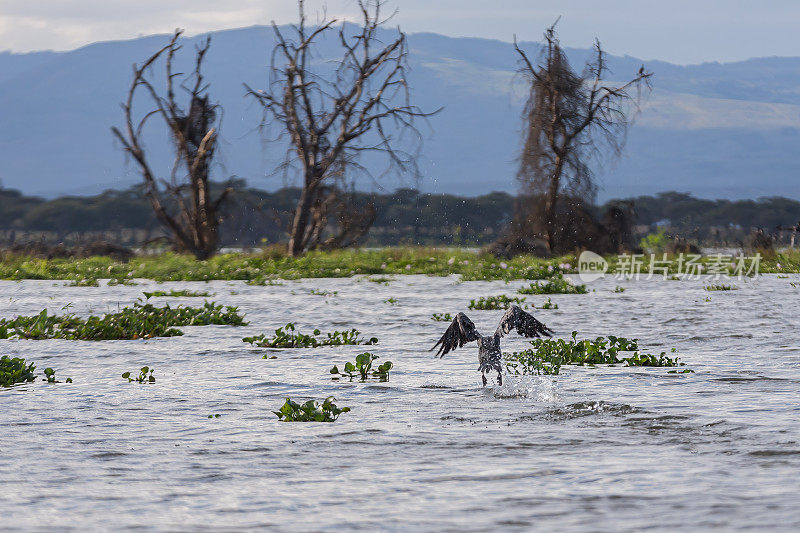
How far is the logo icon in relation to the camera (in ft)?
86.0

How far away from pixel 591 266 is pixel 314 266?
7.41 metres

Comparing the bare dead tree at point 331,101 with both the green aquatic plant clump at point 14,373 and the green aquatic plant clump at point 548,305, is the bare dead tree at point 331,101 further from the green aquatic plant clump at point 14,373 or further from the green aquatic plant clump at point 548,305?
the green aquatic plant clump at point 14,373

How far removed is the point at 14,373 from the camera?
898 centimetres

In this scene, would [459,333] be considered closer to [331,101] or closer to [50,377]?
[50,377]

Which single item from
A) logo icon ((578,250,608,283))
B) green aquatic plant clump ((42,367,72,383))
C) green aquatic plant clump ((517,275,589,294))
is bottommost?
green aquatic plant clump ((42,367,72,383))

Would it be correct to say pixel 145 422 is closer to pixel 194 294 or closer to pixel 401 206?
pixel 194 294

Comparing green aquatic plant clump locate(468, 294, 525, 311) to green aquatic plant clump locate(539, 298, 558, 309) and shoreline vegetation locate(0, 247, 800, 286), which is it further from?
shoreline vegetation locate(0, 247, 800, 286)

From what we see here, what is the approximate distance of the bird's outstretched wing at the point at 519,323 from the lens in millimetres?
8195

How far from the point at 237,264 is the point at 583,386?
1876 centimetres

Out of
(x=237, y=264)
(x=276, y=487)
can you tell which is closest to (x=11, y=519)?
(x=276, y=487)

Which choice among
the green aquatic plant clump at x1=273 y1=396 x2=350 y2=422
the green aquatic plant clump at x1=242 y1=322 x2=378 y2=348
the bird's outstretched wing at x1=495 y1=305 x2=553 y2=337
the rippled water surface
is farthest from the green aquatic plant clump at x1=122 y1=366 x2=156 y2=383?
the bird's outstretched wing at x1=495 y1=305 x2=553 y2=337

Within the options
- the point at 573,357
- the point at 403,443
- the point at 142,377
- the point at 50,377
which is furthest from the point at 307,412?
the point at 573,357

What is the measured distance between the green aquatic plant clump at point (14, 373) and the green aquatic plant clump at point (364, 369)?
8.57 ft

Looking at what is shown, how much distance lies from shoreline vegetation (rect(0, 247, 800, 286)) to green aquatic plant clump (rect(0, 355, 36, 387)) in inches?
532
